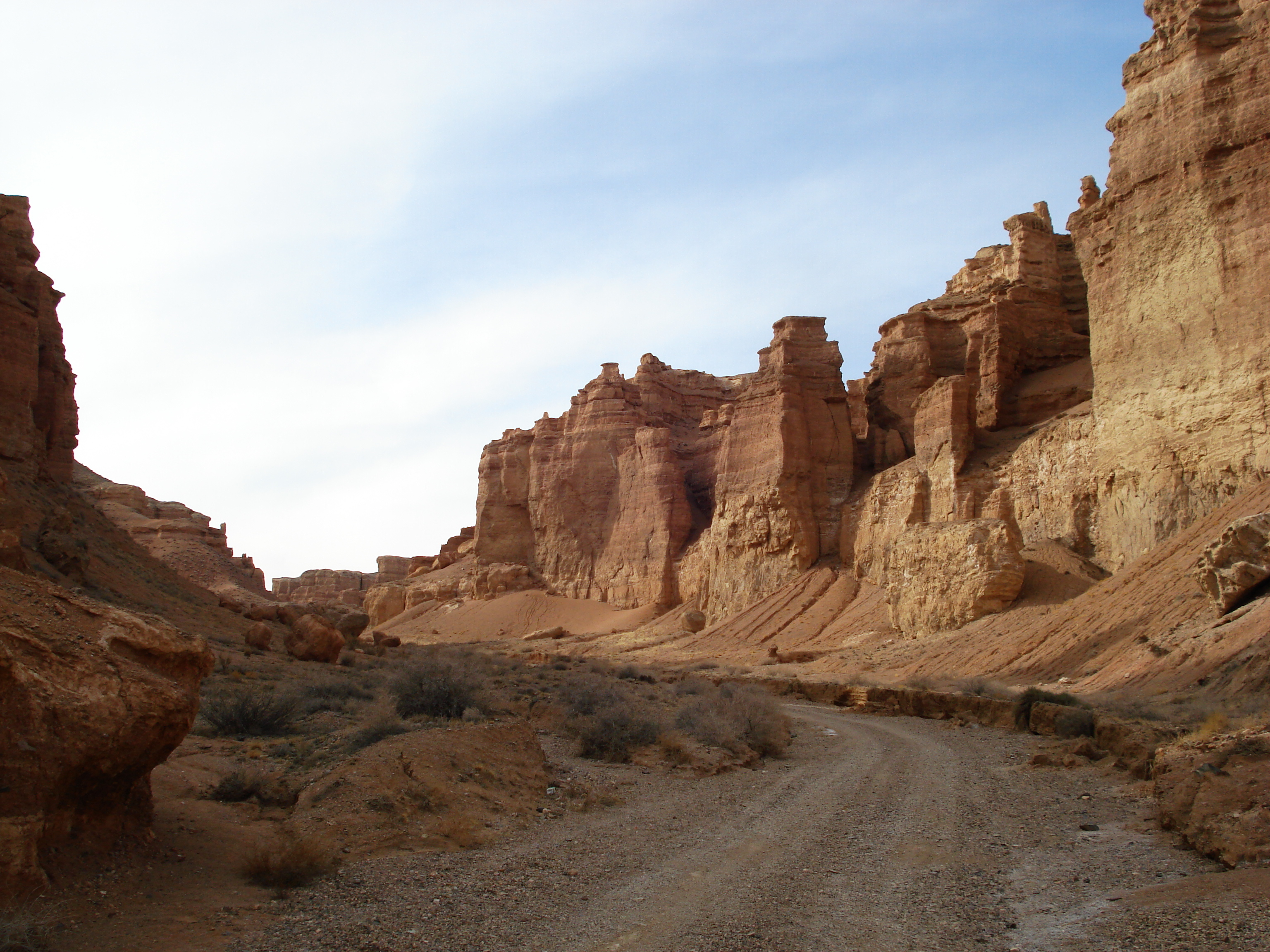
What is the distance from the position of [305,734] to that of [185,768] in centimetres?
300

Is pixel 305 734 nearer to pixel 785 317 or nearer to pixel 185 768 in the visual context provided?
pixel 185 768

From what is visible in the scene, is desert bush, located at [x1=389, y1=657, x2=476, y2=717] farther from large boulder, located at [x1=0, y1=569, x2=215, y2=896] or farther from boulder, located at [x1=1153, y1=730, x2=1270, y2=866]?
boulder, located at [x1=1153, y1=730, x2=1270, y2=866]

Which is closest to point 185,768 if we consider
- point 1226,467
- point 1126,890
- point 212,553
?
point 1126,890

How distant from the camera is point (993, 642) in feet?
85.9

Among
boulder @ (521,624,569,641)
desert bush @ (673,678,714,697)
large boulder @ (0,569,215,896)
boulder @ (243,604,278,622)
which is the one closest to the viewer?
large boulder @ (0,569,215,896)

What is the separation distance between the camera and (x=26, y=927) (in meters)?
4.38

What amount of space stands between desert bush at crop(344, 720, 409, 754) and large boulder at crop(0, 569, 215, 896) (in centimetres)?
341

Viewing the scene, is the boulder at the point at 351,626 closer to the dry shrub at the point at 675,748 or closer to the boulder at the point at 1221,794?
the dry shrub at the point at 675,748

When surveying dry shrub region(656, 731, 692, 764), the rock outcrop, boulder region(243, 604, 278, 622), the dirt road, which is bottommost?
the dirt road

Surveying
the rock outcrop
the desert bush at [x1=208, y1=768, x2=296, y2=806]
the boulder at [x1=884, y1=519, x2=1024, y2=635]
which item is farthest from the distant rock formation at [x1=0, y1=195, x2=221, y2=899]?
the rock outcrop

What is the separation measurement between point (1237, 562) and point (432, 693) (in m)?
15.5

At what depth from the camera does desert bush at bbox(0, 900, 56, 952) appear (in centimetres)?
426

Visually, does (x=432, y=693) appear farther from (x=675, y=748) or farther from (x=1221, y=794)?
(x=1221, y=794)

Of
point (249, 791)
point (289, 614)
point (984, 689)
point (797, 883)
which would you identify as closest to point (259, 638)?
point (289, 614)
